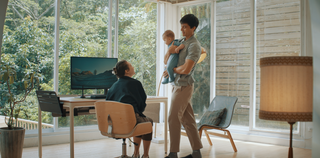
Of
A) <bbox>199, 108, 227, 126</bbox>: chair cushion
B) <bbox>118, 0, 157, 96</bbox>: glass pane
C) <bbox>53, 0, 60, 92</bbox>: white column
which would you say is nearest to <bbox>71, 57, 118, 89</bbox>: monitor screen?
<bbox>53, 0, 60, 92</bbox>: white column

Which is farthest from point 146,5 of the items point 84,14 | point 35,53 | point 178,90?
point 178,90

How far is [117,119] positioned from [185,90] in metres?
0.88

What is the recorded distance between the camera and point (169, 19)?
569cm

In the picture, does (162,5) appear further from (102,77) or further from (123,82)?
(123,82)

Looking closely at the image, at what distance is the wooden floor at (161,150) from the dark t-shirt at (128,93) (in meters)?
1.07

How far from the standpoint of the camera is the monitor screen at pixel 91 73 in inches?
130

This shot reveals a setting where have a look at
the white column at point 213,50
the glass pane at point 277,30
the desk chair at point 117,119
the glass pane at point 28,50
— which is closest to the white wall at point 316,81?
the desk chair at point 117,119

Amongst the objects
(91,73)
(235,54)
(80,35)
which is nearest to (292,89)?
(91,73)

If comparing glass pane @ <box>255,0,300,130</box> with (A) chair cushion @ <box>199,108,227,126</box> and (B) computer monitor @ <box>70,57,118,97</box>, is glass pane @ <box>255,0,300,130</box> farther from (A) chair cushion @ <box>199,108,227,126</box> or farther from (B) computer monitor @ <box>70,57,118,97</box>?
(B) computer monitor @ <box>70,57,118,97</box>

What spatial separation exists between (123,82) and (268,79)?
1.57m

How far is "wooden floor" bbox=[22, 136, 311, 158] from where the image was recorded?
11.9ft

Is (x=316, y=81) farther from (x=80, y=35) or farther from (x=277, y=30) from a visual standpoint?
(x=80, y=35)

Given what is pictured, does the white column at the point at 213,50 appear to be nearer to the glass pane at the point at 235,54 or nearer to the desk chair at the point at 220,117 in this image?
the glass pane at the point at 235,54

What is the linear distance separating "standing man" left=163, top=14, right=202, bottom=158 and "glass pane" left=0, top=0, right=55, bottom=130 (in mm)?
2084
